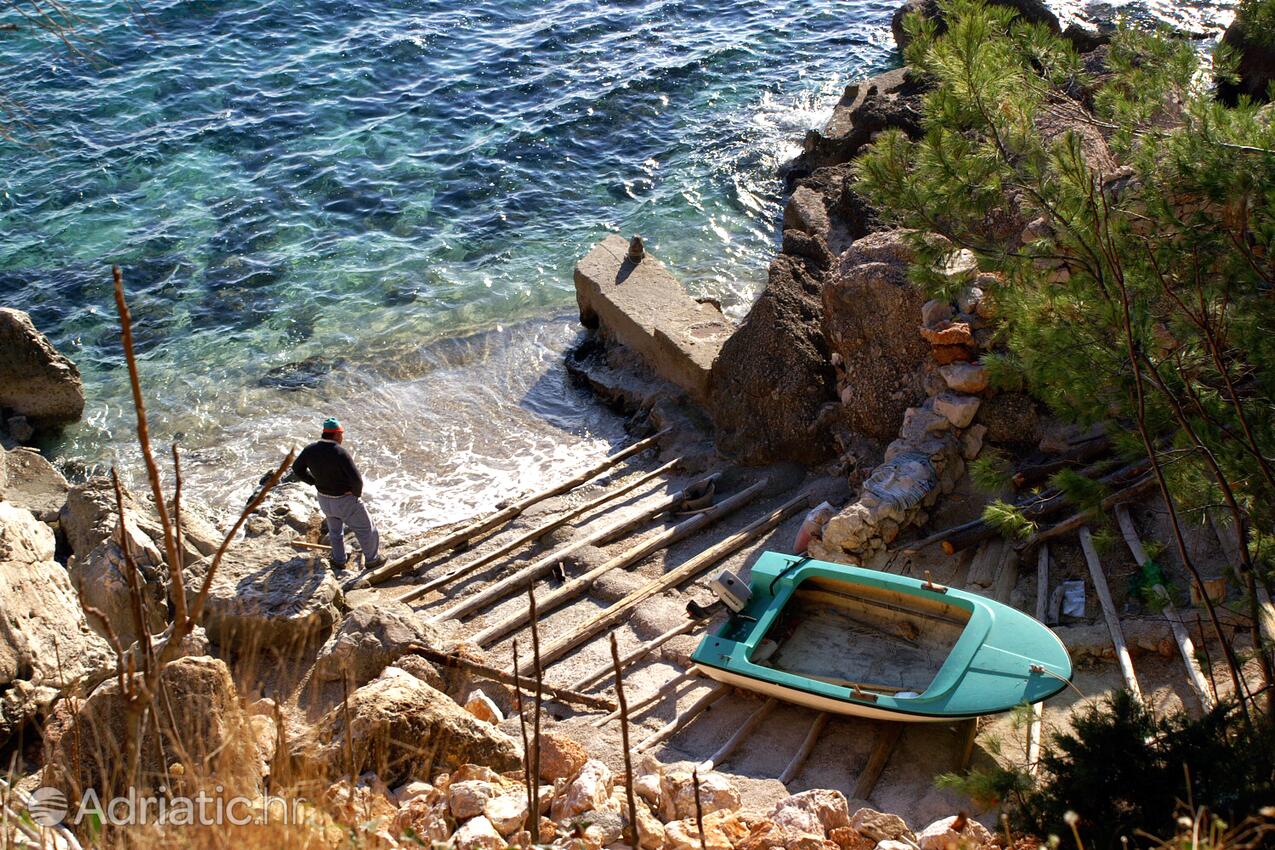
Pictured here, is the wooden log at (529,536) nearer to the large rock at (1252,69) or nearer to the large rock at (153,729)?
A: the large rock at (153,729)

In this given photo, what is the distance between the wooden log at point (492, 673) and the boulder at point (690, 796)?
1.46 m

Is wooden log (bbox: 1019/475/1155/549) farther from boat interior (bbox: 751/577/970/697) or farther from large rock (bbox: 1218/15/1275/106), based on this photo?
large rock (bbox: 1218/15/1275/106)

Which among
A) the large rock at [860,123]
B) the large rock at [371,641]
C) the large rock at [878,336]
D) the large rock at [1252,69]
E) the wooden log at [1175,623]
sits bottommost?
the large rock at [371,641]

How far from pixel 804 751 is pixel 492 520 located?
13.8ft

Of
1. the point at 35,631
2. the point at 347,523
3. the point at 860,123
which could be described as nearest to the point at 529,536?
the point at 347,523

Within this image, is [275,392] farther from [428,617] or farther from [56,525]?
[428,617]

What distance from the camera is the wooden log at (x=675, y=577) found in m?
8.28

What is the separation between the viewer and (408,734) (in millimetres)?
6180

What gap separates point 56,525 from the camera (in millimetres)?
10398

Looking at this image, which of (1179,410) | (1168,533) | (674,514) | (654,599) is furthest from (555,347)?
(1179,410)

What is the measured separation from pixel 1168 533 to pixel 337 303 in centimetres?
1112

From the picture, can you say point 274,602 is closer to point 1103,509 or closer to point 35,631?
point 35,631

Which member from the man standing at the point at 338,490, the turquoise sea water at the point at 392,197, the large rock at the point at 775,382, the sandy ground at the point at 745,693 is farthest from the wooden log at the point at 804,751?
the turquoise sea water at the point at 392,197

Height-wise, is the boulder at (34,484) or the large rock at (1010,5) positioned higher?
the large rock at (1010,5)
